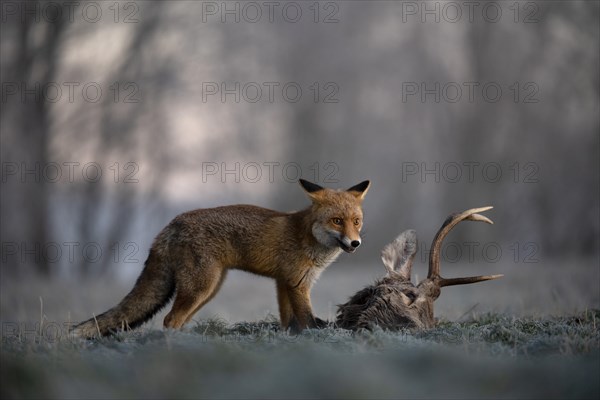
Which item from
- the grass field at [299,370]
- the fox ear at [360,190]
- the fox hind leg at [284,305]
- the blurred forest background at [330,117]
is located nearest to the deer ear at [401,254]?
the fox ear at [360,190]

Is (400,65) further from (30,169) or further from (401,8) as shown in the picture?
(30,169)

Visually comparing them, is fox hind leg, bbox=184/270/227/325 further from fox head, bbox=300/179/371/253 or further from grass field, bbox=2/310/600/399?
grass field, bbox=2/310/600/399

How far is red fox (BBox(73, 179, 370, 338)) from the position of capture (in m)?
7.18

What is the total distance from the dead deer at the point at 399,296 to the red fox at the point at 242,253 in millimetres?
443

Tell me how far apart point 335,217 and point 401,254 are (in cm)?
83

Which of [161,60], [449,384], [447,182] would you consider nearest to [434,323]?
[449,384]

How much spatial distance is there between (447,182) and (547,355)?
26.2 m

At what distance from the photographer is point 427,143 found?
→ 108 ft

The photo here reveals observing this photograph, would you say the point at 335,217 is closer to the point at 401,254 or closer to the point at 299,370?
the point at 401,254

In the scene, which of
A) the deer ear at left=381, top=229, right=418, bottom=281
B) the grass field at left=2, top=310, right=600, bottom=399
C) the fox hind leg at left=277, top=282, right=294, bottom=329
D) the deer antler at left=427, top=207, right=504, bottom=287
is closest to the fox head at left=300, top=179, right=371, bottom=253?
the deer ear at left=381, top=229, right=418, bottom=281

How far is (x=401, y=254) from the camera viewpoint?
773 centimetres

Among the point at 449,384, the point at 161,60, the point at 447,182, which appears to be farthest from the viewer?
the point at 447,182

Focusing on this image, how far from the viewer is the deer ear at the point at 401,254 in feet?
24.8

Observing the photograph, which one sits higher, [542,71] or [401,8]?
[401,8]
